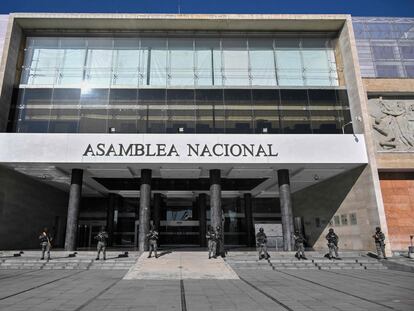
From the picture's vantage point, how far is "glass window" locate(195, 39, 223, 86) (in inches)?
947

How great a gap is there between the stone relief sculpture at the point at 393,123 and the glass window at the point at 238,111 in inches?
349

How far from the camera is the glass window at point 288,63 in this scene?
24.2 meters

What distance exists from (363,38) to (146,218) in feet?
76.1

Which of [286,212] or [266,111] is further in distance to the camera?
[266,111]

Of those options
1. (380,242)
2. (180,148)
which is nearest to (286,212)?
(380,242)

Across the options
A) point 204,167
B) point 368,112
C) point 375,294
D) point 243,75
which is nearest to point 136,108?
point 204,167

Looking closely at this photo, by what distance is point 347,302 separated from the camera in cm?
778

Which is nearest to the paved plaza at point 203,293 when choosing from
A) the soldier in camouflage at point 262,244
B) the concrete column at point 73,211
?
the soldier in camouflage at point 262,244

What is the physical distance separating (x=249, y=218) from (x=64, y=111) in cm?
1921

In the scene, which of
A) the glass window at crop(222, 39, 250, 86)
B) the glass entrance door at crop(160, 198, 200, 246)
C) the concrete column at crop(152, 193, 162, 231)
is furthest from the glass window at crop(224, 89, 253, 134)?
the glass entrance door at crop(160, 198, 200, 246)

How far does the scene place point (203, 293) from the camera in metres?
9.39

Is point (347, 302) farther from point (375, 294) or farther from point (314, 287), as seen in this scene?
point (314, 287)

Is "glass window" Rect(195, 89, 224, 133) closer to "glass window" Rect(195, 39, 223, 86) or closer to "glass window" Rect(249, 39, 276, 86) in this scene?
"glass window" Rect(195, 39, 223, 86)

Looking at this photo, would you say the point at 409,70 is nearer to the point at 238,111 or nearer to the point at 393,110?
the point at 393,110
